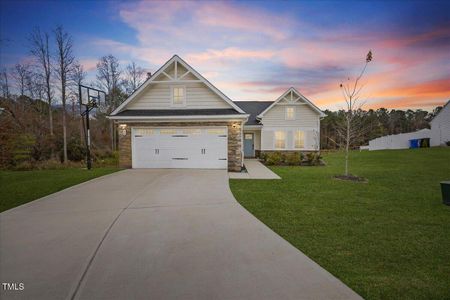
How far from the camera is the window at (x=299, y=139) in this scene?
2009 cm

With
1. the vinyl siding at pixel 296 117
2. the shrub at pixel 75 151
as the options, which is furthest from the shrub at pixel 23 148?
the vinyl siding at pixel 296 117

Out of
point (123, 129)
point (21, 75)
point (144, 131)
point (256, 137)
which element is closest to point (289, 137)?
point (256, 137)

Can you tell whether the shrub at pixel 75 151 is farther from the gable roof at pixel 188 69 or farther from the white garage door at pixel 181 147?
the white garage door at pixel 181 147

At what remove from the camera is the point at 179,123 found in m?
13.2

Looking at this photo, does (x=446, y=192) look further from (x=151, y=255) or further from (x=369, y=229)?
(x=151, y=255)

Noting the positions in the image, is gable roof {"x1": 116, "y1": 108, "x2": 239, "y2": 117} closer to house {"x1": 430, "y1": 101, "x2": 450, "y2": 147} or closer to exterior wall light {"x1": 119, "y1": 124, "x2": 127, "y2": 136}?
exterior wall light {"x1": 119, "y1": 124, "x2": 127, "y2": 136}

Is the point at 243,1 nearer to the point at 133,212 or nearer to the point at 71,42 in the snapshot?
the point at 133,212

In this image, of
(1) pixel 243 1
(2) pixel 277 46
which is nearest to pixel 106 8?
(1) pixel 243 1

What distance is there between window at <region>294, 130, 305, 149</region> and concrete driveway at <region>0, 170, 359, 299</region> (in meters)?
14.8

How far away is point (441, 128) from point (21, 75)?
1768 inches

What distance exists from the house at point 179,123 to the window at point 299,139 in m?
8.42

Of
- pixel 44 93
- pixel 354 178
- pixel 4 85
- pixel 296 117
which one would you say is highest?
pixel 4 85

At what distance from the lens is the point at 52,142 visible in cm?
2009

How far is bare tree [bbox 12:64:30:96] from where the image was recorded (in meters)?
21.2
